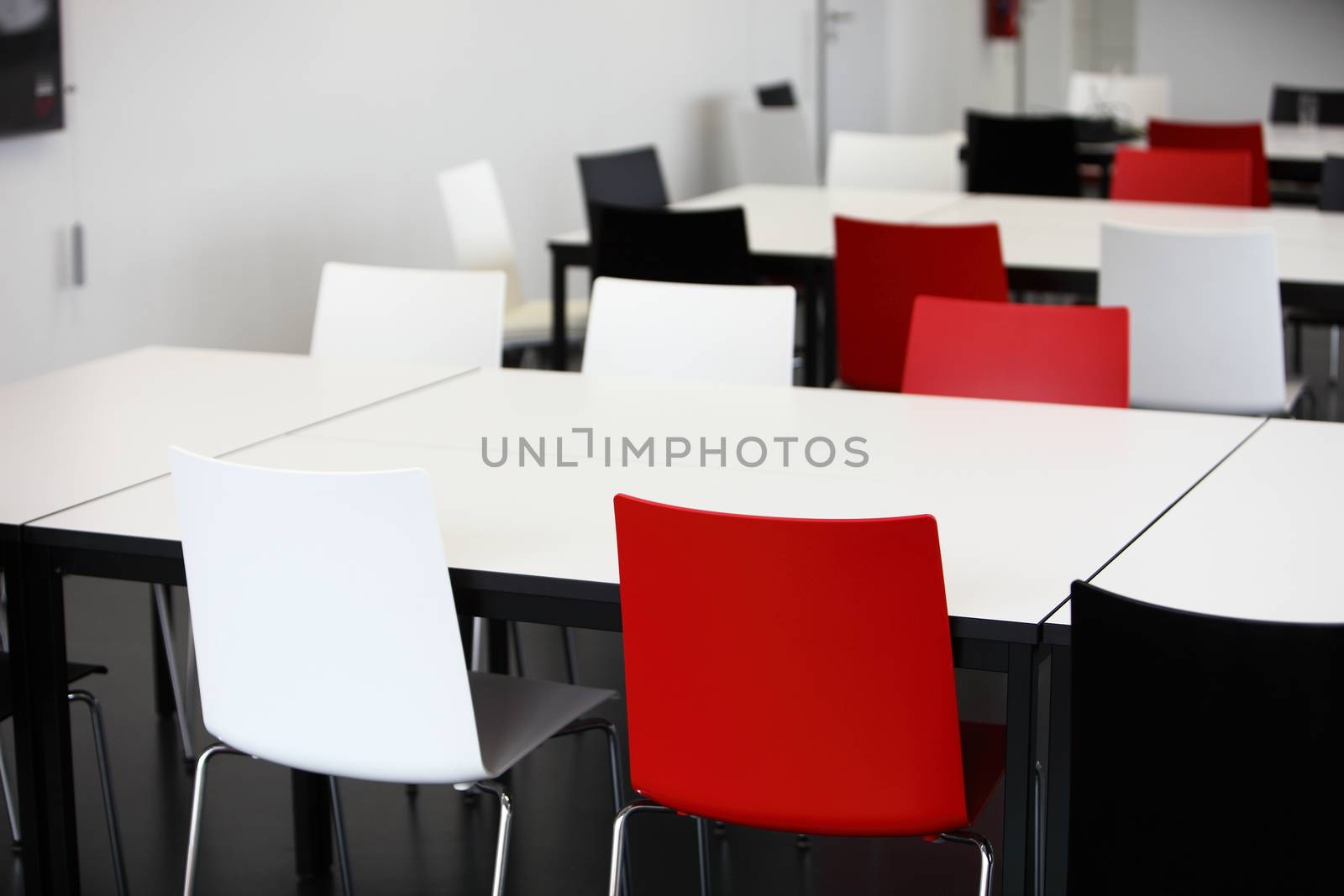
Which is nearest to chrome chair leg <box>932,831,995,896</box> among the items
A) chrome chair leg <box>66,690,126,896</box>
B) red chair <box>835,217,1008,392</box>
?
chrome chair leg <box>66,690,126,896</box>

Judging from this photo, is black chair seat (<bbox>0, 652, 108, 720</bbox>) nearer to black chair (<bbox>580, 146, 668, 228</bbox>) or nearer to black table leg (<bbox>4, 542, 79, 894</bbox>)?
black table leg (<bbox>4, 542, 79, 894</bbox>)

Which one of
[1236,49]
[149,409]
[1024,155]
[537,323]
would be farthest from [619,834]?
[1236,49]

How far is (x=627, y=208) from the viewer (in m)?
3.91

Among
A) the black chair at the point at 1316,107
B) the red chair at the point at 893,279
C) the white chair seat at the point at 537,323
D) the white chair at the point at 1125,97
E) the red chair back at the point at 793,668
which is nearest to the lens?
the red chair back at the point at 793,668

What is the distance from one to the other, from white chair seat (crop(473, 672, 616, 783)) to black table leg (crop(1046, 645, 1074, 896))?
67 centimetres

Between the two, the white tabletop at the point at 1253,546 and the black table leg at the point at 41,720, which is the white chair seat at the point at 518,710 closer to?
the black table leg at the point at 41,720

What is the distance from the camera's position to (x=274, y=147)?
4.99 m

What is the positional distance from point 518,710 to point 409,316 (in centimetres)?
125

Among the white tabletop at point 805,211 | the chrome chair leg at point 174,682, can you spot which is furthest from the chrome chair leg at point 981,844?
the white tabletop at point 805,211

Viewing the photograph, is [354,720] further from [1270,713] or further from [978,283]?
[978,283]

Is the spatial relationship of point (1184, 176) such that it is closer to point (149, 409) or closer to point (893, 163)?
point (893, 163)

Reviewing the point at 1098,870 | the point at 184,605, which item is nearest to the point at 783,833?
the point at 1098,870

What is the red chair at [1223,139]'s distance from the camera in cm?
572

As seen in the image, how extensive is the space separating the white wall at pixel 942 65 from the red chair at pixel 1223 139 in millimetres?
3290
